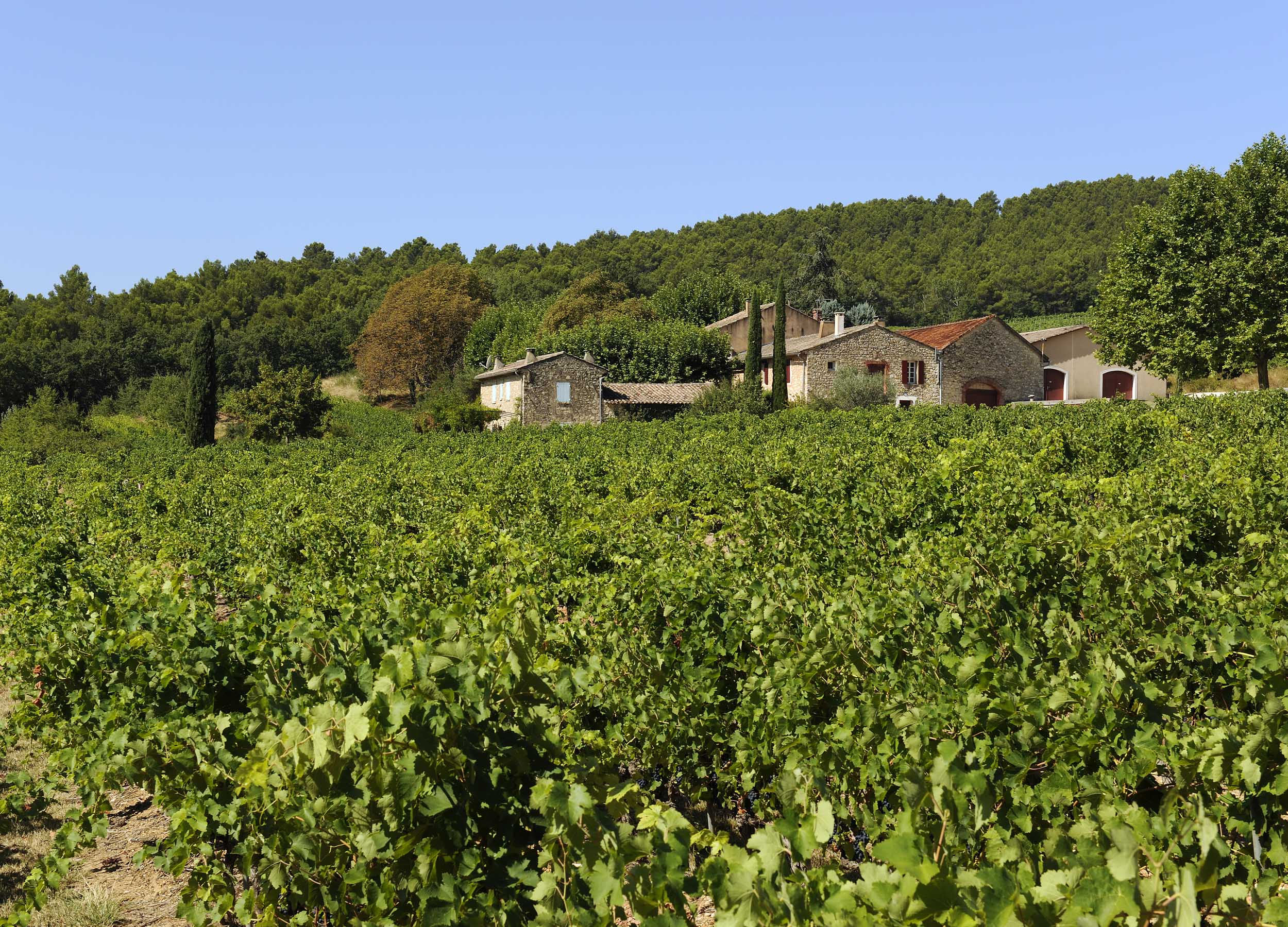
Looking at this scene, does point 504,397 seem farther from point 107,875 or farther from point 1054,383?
point 107,875

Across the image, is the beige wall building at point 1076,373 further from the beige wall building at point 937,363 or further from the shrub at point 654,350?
the shrub at point 654,350

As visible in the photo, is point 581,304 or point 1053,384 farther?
point 581,304

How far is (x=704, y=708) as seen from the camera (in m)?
4.71

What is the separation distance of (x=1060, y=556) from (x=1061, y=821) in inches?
122

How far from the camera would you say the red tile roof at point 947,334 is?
1764 inches

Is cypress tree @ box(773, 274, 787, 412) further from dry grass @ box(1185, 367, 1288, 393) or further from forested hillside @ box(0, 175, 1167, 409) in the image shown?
forested hillside @ box(0, 175, 1167, 409)

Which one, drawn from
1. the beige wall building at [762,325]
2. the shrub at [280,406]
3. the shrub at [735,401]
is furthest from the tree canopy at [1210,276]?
the shrub at [280,406]

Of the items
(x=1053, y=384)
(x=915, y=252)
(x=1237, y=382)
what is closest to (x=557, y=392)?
(x=1053, y=384)

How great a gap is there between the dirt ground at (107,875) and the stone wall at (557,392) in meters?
39.4

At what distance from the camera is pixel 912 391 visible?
4550 cm

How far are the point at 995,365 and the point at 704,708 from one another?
44.9m

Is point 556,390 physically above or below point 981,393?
above

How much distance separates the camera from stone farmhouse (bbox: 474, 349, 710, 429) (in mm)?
45344

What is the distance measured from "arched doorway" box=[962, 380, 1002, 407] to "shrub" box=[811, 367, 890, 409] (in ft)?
19.9
